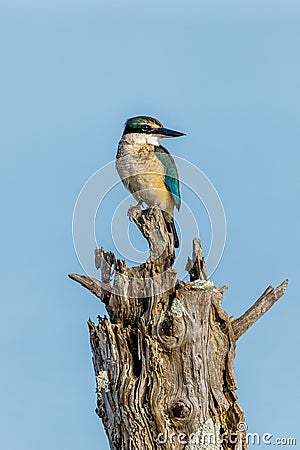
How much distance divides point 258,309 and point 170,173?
3333 mm

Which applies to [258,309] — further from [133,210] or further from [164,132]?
[164,132]

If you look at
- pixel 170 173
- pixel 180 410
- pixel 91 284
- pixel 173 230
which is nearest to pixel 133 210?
pixel 173 230

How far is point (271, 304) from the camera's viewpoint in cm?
838

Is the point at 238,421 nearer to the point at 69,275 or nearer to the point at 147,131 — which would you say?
the point at 69,275

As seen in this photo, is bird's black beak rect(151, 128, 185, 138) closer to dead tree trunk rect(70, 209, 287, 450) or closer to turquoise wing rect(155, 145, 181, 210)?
turquoise wing rect(155, 145, 181, 210)

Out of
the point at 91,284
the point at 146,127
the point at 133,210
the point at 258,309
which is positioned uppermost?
the point at 146,127

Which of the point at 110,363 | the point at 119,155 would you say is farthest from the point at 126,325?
the point at 119,155

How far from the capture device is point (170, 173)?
1106 centimetres

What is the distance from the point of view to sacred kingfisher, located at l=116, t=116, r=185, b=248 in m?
11.0

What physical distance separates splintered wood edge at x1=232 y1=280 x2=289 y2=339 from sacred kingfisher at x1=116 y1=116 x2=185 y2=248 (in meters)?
2.84

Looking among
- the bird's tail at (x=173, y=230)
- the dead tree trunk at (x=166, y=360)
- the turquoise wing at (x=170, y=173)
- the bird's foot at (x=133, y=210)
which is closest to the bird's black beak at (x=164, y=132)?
the turquoise wing at (x=170, y=173)

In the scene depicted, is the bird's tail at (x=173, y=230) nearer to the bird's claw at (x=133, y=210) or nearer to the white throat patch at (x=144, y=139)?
the bird's claw at (x=133, y=210)

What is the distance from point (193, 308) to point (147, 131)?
419 centimetres

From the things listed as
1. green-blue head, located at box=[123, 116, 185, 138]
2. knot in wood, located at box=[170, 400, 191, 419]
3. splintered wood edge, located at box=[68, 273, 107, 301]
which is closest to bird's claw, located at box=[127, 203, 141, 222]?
green-blue head, located at box=[123, 116, 185, 138]
